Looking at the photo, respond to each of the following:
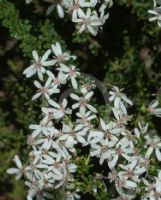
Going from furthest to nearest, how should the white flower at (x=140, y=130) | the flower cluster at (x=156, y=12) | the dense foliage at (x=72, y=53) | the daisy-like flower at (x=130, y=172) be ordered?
the dense foliage at (x=72, y=53) → the flower cluster at (x=156, y=12) → the white flower at (x=140, y=130) → the daisy-like flower at (x=130, y=172)

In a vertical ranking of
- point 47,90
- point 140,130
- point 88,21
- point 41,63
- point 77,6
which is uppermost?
point 77,6

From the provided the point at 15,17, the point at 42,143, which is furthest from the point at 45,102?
the point at 15,17

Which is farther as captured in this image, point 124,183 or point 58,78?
point 58,78

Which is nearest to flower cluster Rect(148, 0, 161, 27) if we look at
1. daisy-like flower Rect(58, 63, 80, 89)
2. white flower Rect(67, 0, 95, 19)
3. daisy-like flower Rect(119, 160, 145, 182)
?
white flower Rect(67, 0, 95, 19)

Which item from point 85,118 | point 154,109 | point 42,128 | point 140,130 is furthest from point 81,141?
point 154,109

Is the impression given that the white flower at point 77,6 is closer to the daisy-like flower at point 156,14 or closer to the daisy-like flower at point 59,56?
the daisy-like flower at point 59,56

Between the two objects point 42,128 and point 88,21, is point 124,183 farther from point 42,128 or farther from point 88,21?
point 88,21

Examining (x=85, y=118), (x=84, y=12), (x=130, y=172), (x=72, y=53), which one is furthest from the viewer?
(x=72, y=53)

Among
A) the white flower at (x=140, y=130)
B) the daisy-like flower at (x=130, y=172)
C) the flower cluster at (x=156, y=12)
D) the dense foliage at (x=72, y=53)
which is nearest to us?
the daisy-like flower at (x=130, y=172)

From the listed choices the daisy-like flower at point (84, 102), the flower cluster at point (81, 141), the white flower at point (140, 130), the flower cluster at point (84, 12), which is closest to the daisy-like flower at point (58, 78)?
the flower cluster at point (81, 141)
